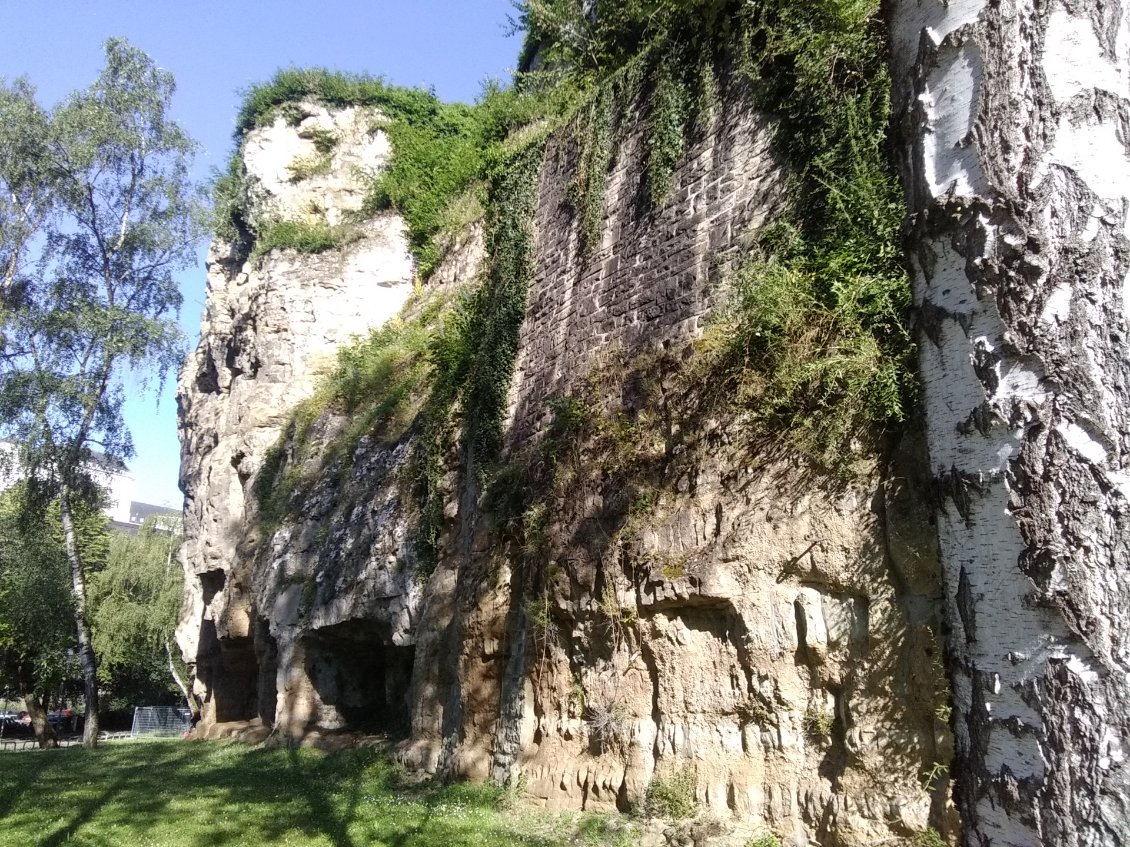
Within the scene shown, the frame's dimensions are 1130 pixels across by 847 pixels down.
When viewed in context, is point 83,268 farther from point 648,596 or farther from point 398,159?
point 648,596

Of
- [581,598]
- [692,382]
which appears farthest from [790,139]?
[581,598]

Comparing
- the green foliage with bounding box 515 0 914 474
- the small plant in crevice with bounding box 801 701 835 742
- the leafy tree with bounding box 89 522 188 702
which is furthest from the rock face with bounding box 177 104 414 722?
the small plant in crevice with bounding box 801 701 835 742

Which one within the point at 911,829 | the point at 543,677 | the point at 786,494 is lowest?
the point at 911,829

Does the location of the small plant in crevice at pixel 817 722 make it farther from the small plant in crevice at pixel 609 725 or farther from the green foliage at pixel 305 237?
the green foliage at pixel 305 237

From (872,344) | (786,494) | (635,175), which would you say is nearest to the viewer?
(872,344)

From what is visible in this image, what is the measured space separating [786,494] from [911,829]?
6.53ft

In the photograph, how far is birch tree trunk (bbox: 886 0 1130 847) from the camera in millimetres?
2705

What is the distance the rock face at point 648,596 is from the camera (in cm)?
480

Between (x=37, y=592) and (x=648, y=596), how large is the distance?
2028 centimetres

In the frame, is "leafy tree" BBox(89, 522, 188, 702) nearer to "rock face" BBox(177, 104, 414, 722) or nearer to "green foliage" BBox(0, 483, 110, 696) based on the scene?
"green foliage" BBox(0, 483, 110, 696)

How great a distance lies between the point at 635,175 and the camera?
26.7 ft

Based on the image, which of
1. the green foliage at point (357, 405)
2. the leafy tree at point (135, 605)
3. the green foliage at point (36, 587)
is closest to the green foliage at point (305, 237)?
the green foliage at point (357, 405)

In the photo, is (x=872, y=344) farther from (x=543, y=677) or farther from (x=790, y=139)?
(x=543, y=677)

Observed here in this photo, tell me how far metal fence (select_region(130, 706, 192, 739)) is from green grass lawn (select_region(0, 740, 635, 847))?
64.2 ft
